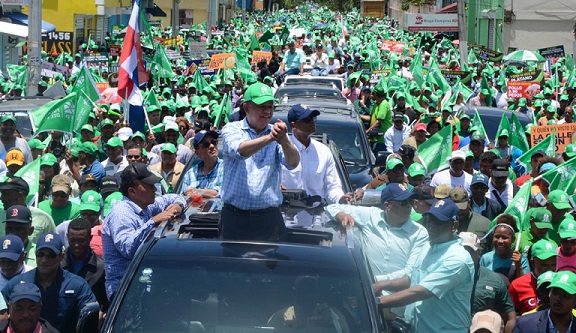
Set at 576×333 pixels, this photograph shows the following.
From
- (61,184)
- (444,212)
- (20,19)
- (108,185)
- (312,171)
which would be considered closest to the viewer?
(444,212)

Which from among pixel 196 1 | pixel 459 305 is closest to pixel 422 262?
pixel 459 305

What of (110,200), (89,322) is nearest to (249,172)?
(89,322)

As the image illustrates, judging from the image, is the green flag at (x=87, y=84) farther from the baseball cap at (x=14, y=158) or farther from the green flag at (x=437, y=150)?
the green flag at (x=437, y=150)

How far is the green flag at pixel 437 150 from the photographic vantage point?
45.7 feet

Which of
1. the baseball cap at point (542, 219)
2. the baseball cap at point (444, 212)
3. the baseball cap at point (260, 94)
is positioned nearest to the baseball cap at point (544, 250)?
the baseball cap at point (542, 219)

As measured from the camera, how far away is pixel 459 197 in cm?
977

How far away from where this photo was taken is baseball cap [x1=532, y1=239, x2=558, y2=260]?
781cm

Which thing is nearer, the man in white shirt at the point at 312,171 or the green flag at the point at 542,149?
the man in white shirt at the point at 312,171

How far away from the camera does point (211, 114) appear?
60.4 feet

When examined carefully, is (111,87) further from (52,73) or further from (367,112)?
(367,112)

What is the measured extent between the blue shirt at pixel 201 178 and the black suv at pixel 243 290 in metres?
3.65

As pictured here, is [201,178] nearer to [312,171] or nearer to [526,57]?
[312,171]

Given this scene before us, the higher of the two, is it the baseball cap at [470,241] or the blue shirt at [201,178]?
the blue shirt at [201,178]

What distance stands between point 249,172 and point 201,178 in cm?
312
